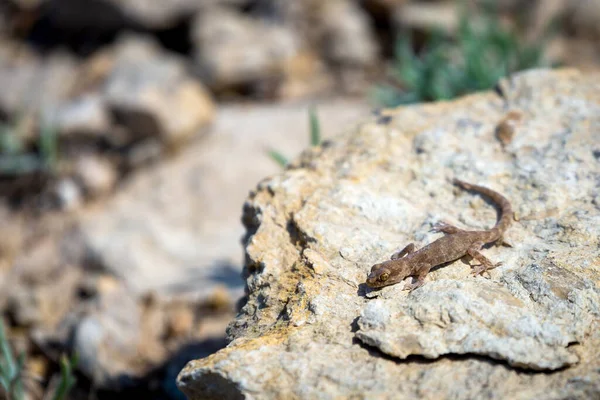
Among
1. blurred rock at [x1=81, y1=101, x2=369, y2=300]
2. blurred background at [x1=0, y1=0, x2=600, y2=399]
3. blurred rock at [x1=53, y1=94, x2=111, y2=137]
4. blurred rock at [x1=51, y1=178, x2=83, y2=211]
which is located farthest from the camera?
blurred rock at [x1=53, y1=94, x2=111, y2=137]

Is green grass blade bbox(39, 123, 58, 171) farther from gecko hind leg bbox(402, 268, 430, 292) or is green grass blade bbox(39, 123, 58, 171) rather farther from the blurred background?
gecko hind leg bbox(402, 268, 430, 292)

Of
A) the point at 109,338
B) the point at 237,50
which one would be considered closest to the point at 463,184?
the point at 109,338

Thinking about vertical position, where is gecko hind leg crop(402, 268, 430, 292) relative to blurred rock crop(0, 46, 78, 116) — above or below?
above

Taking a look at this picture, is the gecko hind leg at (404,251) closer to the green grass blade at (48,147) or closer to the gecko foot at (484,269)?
the gecko foot at (484,269)

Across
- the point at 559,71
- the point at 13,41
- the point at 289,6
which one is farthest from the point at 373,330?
the point at 13,41

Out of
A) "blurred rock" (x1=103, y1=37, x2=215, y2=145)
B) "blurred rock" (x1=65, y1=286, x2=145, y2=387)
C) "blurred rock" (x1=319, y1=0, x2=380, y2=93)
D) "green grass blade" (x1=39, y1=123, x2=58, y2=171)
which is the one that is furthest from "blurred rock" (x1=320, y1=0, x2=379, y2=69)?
"blurred rock" (x1=65, y1=286, x2=145, y2=387)

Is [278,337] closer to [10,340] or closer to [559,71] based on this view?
[559,71]

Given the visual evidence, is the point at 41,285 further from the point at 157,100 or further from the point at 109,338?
the point at 157,100

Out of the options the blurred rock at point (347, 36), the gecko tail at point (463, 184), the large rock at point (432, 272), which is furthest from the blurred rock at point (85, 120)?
the gecko tail at point (463, 184)
